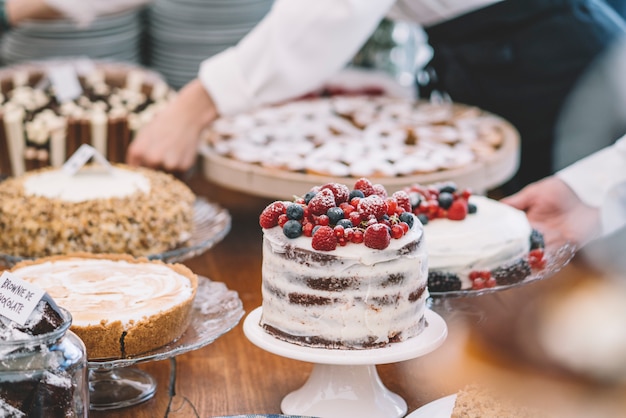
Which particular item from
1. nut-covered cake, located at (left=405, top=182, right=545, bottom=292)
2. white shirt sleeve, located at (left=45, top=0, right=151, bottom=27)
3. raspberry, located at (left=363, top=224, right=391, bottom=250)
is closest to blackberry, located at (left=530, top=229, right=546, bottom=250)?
nut-covered cake, located at (left=405, top=182, right=545, bottom=292)

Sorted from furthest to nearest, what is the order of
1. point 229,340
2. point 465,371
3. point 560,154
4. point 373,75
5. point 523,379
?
point 373,75, point 560,154, point 229,340, point 465,371, point 523,379

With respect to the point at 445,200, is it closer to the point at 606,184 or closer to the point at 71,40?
the point at 606,184

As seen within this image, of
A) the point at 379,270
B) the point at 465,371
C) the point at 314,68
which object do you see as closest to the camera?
the point at 379,270

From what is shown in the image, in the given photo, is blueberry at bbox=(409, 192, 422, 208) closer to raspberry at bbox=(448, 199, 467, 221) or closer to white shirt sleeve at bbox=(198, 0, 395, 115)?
raspberry at bbox=(448, 199, 467, 221)

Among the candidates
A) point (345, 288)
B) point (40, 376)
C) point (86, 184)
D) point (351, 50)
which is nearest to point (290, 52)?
point (351, 50)

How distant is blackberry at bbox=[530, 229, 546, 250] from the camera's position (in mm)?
2152

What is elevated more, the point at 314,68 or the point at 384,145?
the point at 314,68

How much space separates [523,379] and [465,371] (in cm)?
18

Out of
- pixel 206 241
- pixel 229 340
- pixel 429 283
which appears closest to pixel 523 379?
pixel 429 283

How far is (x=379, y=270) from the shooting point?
159cm

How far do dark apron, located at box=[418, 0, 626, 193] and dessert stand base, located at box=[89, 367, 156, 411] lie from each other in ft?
5.44

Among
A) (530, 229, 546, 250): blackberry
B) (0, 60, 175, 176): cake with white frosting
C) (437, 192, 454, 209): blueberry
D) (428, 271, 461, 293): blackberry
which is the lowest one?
(0, 60, 175, 176): cake with white frosting

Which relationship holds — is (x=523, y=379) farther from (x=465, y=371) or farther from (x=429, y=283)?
(x=429, y=283)

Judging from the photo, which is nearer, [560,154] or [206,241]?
[206,241]
